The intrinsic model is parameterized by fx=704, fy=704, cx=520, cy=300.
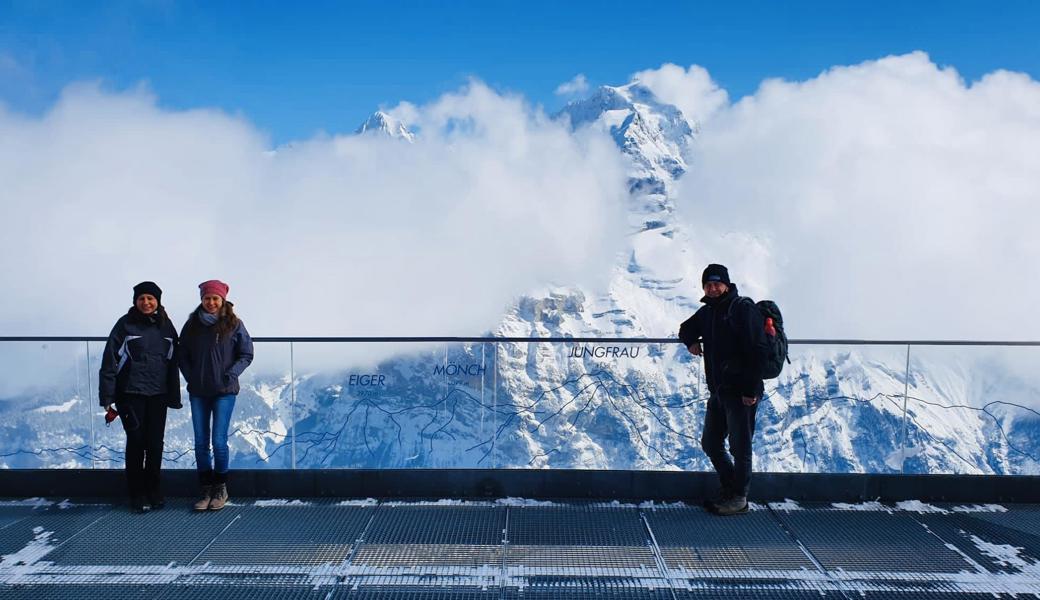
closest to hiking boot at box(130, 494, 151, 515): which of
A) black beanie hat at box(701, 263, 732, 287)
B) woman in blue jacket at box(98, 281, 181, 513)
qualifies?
woman in blue jacket at box(98, 281, 181, 513)

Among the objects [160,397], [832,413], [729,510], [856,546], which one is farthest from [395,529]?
[832,413]

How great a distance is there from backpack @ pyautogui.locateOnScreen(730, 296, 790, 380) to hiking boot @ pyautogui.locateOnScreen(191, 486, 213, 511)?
3988mm

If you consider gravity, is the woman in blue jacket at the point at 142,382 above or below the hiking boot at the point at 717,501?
above

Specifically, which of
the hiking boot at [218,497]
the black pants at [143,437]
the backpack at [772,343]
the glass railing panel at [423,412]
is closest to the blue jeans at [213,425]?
the hiking boot at [218,497]

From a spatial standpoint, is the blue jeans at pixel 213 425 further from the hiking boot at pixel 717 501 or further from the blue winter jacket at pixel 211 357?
the hiking boot at pixel 717 501

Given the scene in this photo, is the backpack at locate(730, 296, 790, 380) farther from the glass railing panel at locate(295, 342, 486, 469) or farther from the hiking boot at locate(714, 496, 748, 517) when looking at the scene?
the glass railing panel at locate(295, 342, 486, 469)

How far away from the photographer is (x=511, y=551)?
14.7ft

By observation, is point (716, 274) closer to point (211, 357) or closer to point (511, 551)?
point (511, 551)

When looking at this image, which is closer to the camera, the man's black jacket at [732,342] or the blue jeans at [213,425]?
the man's black jacket at [732,342]

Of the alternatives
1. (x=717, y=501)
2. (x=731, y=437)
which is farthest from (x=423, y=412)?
(x=731, y=437)

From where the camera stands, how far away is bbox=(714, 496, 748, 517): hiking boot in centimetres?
503

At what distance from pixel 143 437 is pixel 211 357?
811 millimetres

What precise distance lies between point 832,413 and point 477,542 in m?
178

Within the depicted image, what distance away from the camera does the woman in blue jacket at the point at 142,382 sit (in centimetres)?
499
